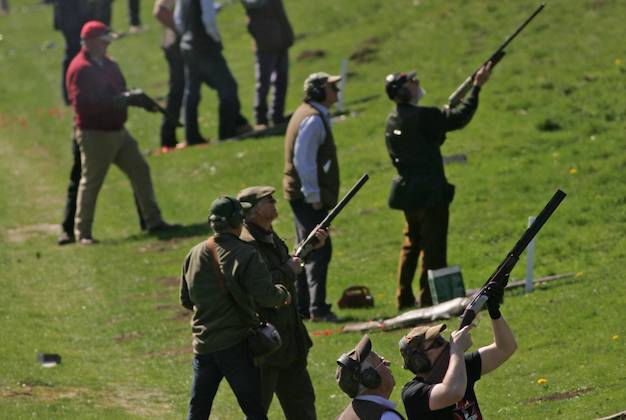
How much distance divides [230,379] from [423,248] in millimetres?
5298

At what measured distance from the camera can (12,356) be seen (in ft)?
48.4

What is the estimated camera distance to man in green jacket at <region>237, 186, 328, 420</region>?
435 inches

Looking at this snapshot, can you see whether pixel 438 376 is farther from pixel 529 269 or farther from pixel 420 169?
pixel 529 269

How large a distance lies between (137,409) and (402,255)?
3.66 meters

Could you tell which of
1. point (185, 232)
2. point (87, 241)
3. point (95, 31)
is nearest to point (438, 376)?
point (95, 31)

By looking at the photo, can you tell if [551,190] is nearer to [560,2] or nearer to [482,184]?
[482,184]

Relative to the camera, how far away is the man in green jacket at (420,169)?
15148mm

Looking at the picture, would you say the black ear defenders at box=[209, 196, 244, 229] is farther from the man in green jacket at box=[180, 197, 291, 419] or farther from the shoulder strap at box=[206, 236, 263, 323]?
the shoulder strap at box=[206, 236, 263, 323]

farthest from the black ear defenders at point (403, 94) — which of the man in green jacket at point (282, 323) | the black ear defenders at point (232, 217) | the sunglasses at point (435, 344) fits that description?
the sunglasses at point (435, 344)

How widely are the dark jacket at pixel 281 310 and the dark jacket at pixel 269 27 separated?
1343 cm

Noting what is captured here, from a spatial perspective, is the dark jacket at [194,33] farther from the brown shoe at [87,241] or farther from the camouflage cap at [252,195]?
the camouflage cap at [252,195]

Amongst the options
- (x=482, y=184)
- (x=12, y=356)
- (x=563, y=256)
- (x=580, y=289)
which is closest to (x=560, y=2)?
(x=482, y=184)

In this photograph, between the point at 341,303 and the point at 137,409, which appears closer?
the point at 137,409

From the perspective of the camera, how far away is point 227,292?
1062 centimetres
